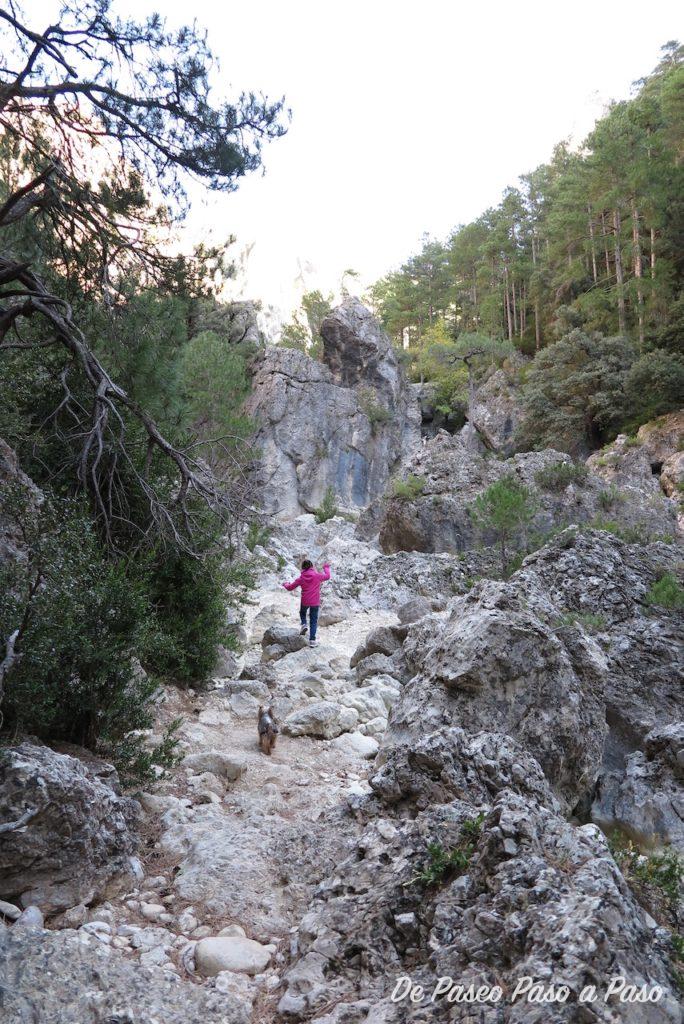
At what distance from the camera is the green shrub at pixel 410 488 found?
16859 mm

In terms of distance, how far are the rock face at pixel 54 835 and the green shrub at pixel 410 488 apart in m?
13.6

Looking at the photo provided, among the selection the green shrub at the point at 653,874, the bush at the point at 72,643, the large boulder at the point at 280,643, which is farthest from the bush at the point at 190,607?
the green shrub at the point at 653,874

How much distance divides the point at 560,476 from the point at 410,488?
141 inches

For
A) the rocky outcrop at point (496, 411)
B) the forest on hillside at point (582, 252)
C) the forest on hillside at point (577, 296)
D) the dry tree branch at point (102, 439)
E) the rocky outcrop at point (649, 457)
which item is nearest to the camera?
the dry tree branch at point (102, 439)

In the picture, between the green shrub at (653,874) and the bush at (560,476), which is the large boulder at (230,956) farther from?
the bush at (560,476)

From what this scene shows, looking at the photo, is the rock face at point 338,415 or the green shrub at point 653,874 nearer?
the green shrub at point 653,874

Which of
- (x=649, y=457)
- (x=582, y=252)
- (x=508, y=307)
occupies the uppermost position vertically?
(x=582, y=252)

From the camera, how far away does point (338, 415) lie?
36906mm


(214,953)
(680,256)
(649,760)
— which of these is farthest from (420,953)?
(680,256)

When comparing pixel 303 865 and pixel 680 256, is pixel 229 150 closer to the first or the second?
pixel 303 865

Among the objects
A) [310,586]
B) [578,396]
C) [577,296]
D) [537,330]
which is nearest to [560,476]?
[310,586]

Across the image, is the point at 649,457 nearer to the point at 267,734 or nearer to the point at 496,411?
the point at 496,411

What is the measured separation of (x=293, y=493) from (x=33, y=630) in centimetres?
2980

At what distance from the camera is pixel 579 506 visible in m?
14.8
